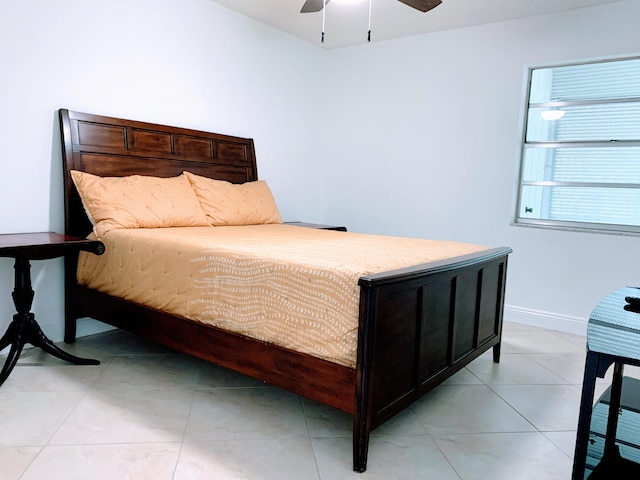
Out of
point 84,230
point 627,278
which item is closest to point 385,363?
point 84,230

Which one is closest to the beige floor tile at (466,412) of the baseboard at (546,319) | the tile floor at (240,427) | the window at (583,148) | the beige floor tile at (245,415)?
the tile floor at (240,427)

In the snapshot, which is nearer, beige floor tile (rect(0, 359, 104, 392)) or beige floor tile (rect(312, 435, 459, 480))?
beige floor tile (rect(312, 435, 459, 480))

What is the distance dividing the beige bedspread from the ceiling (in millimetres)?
1897

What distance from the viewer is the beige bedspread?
1745 millimetres

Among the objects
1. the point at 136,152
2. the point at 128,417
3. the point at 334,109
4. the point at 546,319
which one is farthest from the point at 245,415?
the point at 334,109

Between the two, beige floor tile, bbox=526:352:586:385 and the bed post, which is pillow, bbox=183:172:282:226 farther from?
beige floor tile, bbox=526:352:586:385

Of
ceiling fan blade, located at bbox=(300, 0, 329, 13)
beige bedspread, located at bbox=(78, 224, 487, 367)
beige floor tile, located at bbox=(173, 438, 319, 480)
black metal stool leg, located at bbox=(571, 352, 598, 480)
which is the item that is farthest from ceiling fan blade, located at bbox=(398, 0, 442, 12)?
beige floor tile, located at bbox=(173, 438, 319, 480)

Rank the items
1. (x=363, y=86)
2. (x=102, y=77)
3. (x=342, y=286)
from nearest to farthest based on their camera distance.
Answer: (x=342, y=286), (x=102, y=77), (x=363, y=86)

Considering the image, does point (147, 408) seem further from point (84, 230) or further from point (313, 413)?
point (84, 230)

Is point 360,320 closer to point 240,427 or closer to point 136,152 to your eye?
point 240,427

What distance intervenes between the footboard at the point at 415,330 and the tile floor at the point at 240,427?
0.19 m

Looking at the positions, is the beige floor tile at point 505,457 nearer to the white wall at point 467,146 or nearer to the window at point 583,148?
the white wall at point 467,146

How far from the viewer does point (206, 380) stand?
243 centimetres

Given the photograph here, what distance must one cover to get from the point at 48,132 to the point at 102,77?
1.68ft
